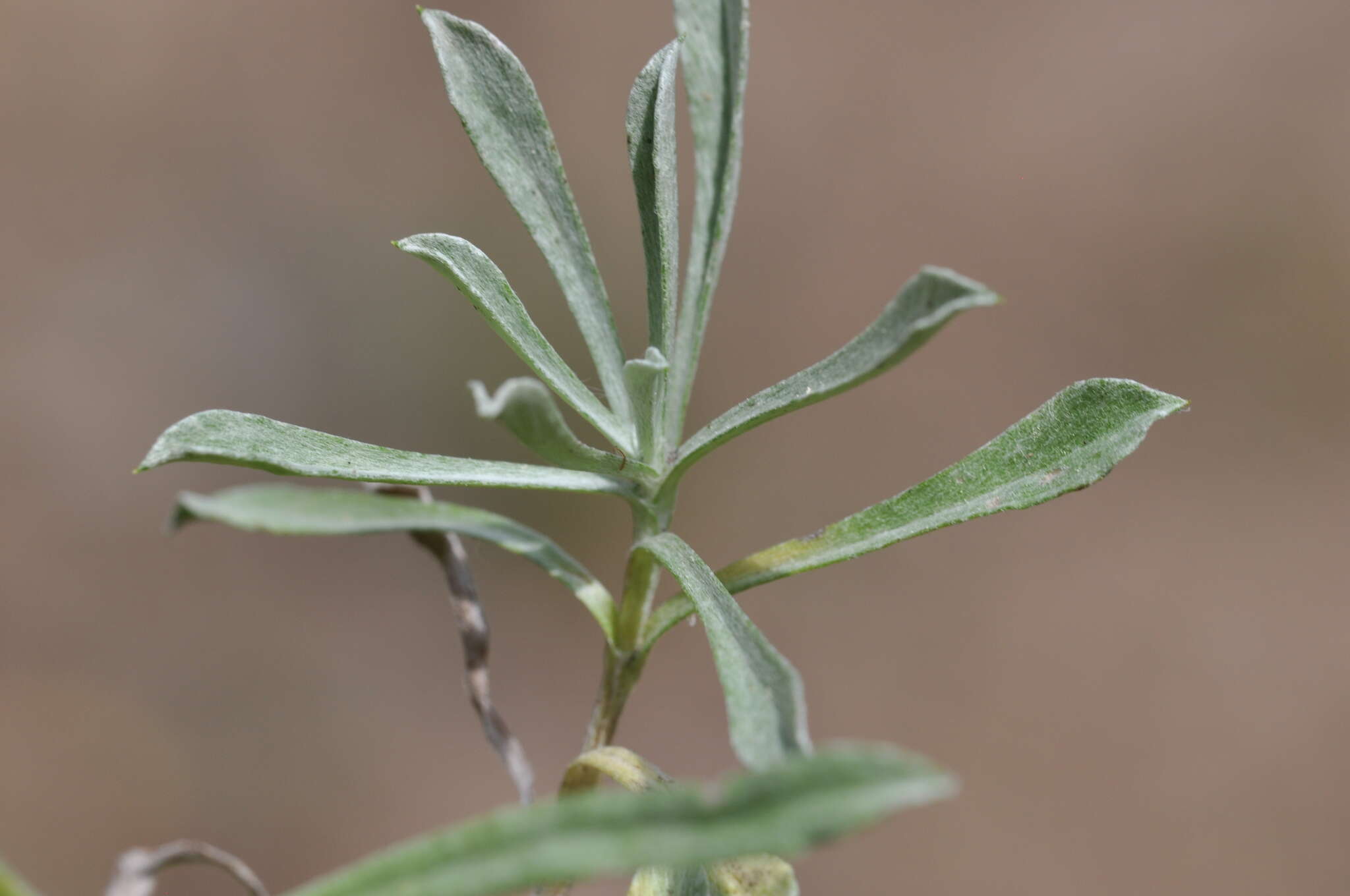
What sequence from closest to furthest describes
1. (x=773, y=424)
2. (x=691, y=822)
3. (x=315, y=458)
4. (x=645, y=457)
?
(x=691, y=822), (x=315, y=458), (x=645, y=457), (x=773, y=424)

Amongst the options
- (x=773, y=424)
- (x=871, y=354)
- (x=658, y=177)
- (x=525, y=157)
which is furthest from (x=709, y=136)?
(x=773, y=424)

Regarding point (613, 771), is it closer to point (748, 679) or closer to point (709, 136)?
point (748, 679)

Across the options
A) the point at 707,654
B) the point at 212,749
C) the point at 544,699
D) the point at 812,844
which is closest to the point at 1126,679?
the point at 707,654

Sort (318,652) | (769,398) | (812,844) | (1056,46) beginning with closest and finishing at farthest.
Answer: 1. (812,844)
2. (769,398)
3. (318,652)
4. (1056,46)

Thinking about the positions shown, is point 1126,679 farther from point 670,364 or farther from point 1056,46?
point 670,364

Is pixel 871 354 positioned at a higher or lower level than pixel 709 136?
lower

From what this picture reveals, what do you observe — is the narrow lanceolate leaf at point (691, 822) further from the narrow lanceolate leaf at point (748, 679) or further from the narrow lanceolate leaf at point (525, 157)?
the narrow lanceolate leaf at point (525, 157)

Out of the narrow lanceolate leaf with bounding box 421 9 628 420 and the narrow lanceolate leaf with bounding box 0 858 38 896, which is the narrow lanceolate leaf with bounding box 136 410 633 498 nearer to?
the narrow lanceolate leaf with bounding box 421 9 628 420

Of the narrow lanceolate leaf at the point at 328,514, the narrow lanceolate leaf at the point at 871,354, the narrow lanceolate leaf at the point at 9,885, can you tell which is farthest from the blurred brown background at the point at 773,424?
the narrow lanceolate leaf at the point at 9,885
